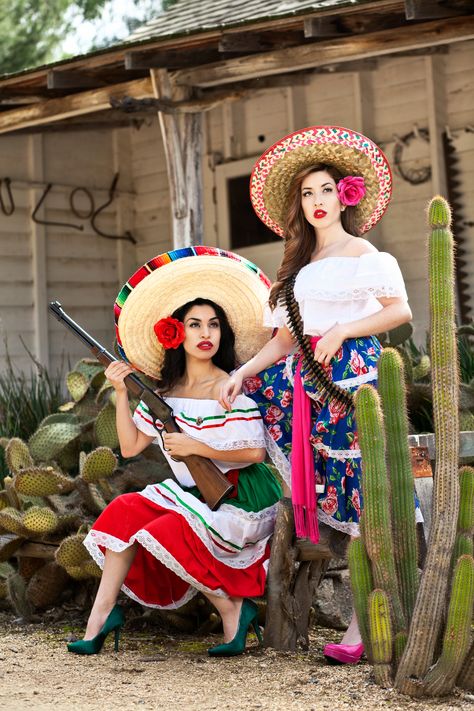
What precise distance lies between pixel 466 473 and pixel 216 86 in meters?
5.07

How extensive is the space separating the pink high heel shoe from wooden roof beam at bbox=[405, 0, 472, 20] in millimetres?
3777

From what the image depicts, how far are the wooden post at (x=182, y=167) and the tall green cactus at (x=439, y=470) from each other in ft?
13.8

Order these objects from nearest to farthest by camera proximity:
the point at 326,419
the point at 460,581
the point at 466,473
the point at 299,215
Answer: the point at 460,581, the point at 466,473, the point at 326,419, the point at 299,215

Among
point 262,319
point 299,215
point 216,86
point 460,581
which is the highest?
point 216,86

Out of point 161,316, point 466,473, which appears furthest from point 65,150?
point 466,473

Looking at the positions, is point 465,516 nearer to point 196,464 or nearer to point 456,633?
point 456,633

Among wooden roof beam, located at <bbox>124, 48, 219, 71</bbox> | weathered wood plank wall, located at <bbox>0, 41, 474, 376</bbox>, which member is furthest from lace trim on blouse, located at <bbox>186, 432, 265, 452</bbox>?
weathered wood plank wall, located at <bbox>0, 41, 474, 376</bbox>

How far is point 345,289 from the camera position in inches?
146

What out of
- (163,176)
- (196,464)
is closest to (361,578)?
(196,464)

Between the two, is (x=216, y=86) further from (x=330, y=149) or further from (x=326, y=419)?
(x=326, y=419)

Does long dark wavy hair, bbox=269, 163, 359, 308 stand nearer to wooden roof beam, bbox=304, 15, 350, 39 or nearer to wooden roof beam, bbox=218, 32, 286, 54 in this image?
wooden roof beam, bbox=304, 15, 350, 39

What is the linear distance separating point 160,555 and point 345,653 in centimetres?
74

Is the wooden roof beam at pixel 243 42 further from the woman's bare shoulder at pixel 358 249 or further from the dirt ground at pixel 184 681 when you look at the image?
the dirt ground at pixel 184 681

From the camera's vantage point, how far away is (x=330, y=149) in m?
3.91
